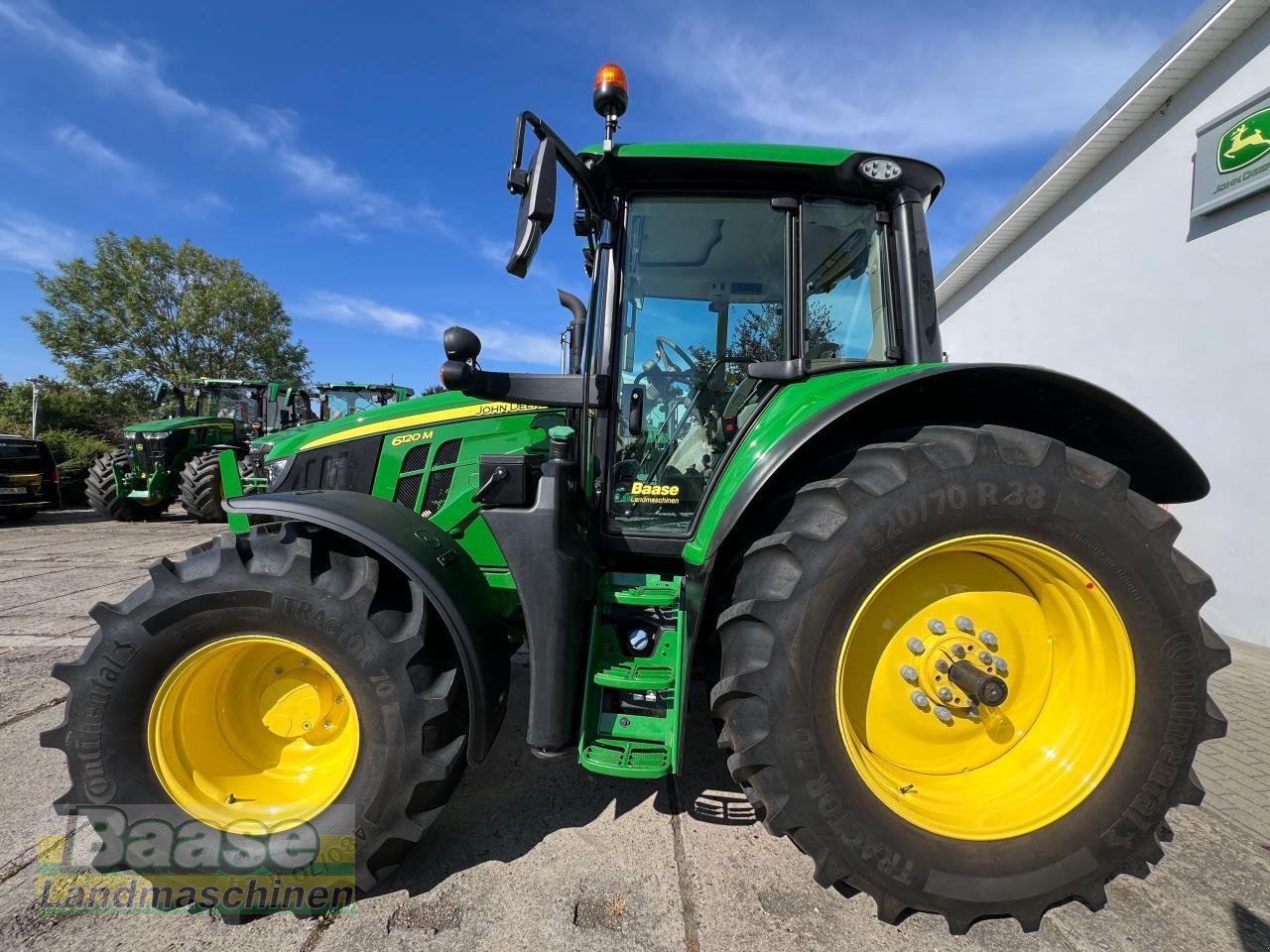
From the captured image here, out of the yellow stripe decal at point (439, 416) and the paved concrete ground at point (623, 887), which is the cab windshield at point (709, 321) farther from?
the paved concrete ground at point (623, 887)

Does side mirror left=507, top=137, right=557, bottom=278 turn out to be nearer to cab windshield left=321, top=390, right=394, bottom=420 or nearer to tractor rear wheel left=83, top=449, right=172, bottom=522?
cab windshield left=321, top=390, right=394, bottom=420

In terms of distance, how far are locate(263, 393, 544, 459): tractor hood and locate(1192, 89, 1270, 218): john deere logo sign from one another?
6032 millimetres

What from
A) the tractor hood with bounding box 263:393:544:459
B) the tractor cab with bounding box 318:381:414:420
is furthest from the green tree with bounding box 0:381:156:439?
the tractor hood with bounding box 263:393:544:459

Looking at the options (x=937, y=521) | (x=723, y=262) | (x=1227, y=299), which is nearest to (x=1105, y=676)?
(x=937, y=521)

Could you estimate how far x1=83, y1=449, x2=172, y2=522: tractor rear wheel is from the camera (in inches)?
381

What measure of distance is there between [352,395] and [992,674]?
1164 cm

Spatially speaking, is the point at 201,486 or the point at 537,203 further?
the point at 201,486

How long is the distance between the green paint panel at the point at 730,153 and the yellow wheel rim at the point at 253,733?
6.26ft

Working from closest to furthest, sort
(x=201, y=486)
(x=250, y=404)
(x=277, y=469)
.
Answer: (x=277, y=469) → (x=201, y=486) → (x=250, y=404)

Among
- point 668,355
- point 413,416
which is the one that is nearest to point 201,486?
point 413,416

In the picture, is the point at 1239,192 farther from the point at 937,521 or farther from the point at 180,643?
the point at 180,643

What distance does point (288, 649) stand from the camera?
1.77m

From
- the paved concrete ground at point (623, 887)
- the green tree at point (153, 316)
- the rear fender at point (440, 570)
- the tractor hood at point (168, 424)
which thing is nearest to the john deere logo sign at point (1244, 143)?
the paved concrete ground at point (623, 887)

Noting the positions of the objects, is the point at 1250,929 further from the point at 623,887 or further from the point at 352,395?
the point at 352,395
